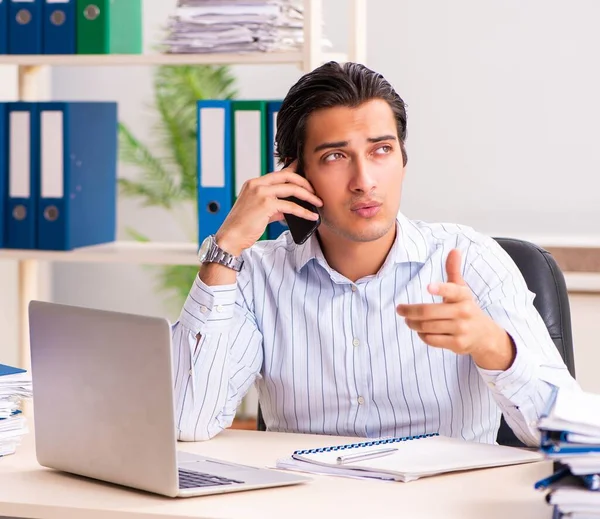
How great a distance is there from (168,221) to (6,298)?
3.04ft

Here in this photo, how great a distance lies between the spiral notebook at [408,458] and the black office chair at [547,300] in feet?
1.25

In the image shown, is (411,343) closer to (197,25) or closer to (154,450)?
(154,450)

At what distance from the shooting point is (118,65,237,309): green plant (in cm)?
410

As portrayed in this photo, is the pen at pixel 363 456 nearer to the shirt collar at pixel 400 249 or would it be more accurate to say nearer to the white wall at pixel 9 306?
the shirt collar at pixel 400 249

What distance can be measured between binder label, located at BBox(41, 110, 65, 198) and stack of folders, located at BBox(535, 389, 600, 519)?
6.38 ft

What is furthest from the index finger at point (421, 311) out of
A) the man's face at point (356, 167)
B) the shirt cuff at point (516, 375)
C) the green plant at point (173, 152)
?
the green plant at point (173, 152)

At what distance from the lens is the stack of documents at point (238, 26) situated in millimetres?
2646

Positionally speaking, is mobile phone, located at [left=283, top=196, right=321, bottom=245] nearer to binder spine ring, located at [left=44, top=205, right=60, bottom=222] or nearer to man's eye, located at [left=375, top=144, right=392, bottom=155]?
man's eye, located at [left=375, top=144, right=392, bottom=155]

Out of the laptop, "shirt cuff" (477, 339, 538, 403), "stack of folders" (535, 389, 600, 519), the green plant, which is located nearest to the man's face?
"shirt cuff" (477, 339, 538, 403)

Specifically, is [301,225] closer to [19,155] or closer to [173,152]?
[19,155]

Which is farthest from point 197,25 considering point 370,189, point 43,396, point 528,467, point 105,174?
point 528,467

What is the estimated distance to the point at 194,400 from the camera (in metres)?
1.82

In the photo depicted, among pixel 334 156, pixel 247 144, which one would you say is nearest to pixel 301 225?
pixel 334 156

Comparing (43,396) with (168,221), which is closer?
(43,396)
